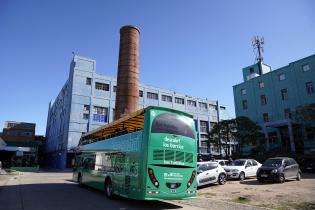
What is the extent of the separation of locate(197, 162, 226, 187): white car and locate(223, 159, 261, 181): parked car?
2183 millimetres

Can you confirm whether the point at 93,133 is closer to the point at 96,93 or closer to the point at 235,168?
the point at 235,168

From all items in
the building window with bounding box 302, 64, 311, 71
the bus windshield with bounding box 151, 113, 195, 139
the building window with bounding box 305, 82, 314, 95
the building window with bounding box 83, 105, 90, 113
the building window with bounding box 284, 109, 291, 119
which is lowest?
the bus windshield with bounding box 151, 113, 195, 139

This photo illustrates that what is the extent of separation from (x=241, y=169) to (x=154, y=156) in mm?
12095

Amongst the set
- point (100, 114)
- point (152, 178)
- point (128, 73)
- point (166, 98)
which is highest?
point (166, 98)

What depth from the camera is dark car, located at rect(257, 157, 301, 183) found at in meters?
16.4

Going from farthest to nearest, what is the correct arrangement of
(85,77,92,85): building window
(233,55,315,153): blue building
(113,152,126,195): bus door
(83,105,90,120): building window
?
(85,77,92,85): building window < (83,105,90,120): building window < (233,55,315,153): blue building < (113,152,126,195): bus door

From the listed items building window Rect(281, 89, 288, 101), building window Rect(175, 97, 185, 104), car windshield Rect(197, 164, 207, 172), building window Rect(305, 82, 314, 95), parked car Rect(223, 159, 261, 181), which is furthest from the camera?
building window Rect(175, 97, 185, 104)

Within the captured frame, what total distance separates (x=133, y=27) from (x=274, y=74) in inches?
893

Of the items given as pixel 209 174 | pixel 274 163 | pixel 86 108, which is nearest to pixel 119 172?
pixel 209 174

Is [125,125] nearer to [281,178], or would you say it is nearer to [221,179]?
[221,179]

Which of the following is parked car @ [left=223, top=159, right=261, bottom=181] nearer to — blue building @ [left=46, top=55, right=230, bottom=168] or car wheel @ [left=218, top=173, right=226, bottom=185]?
car wheel @ [left=218, top=173, right=226, bottom=185]

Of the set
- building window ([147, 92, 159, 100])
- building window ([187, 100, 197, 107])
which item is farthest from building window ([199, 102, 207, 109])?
building window ([147, 92, 159, 100])

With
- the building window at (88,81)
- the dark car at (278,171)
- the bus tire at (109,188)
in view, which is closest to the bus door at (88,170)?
the bus tire at (109,188)

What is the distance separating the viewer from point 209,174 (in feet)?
53.6
